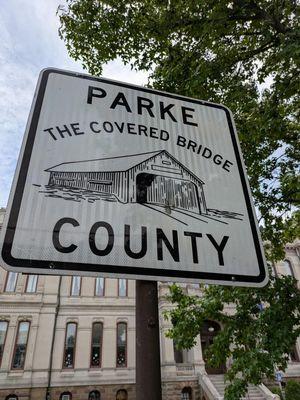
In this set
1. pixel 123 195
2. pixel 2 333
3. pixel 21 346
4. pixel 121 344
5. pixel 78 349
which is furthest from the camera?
pixel 121 344

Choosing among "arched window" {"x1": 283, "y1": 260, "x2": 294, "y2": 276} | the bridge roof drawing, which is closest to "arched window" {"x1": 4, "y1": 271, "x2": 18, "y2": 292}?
"arched window" {"x1": 283, "y1": 260, "x2": 294, "y2": 276}

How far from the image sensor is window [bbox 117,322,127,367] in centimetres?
1886

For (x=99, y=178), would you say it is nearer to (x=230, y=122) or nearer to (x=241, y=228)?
(x=241, y=228)

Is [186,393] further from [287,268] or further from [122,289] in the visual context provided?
[287,268]

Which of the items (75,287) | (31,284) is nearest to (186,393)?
(75,287)

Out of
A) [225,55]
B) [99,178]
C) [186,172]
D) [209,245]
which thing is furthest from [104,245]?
[225,55]

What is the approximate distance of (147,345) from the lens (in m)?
1.10

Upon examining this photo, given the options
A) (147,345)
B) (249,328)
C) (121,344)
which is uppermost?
(121,344)

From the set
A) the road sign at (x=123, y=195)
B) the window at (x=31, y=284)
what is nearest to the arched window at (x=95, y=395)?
the window at (x=31, y=284)

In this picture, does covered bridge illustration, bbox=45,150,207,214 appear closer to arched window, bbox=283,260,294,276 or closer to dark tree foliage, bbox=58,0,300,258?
dark tree foliage, bbox=58,0,300,258

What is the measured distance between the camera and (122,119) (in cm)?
154

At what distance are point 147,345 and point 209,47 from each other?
7211 mm

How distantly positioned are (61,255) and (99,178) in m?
0.37

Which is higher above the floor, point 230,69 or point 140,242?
point 230,69
